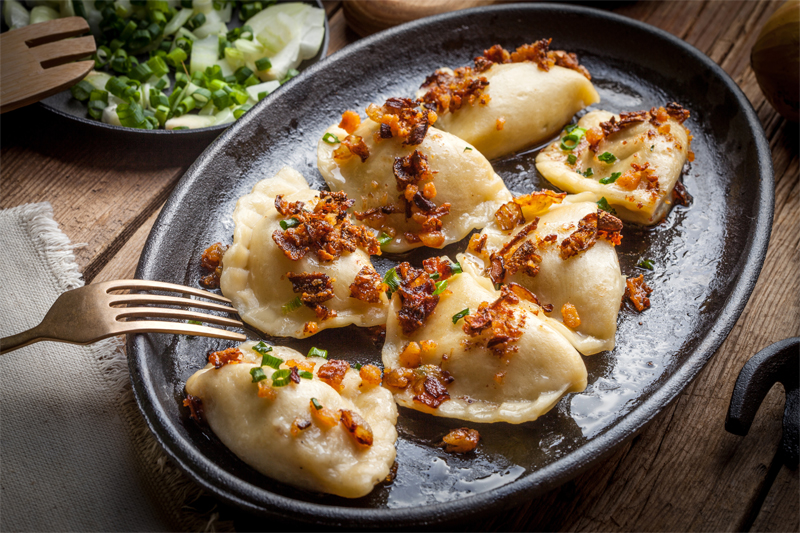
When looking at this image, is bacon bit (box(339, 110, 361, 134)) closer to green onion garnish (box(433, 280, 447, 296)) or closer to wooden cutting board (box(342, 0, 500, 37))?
green onion garnish (box(433, 280, 447, 296))

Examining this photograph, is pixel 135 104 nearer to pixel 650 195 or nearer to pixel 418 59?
pixel 418 59

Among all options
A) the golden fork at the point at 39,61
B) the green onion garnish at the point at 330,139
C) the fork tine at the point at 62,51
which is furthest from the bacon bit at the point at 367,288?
the fork tine at the point at 62,51

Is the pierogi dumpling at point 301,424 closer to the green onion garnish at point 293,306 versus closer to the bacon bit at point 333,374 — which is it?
the bacon bit at point 333,374

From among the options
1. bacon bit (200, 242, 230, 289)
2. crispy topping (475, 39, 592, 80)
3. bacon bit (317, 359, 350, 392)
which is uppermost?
crispy topping (475, 39, 592, 80)

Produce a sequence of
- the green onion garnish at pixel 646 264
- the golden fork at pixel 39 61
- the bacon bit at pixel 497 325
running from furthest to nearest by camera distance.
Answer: the golden fork at pixel 39 61 < the green onion garnish at pixel 646 264 < the bacon bit at pixel 497 325

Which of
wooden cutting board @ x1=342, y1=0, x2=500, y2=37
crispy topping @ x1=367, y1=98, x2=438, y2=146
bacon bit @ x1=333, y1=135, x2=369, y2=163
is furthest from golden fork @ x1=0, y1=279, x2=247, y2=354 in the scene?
wooden cutting board @ x1=342, y1=0, x2=500, y2=37

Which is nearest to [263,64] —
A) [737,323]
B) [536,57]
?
[536,57]
